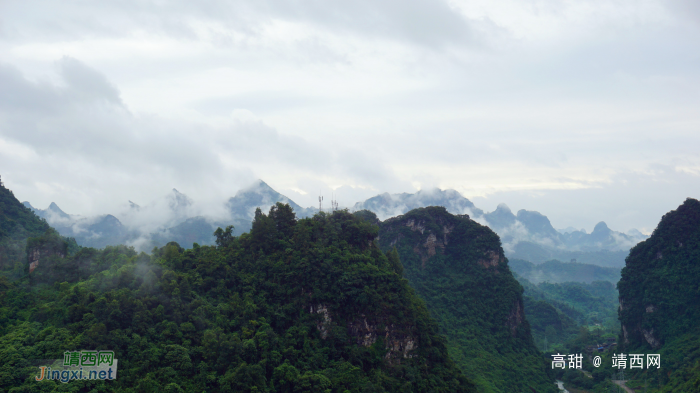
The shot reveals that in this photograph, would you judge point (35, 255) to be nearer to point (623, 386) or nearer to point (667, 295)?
point (623, 386)

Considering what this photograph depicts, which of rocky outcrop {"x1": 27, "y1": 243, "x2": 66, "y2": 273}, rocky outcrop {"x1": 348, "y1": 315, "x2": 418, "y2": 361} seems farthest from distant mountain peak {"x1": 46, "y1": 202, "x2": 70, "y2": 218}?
rocky outcrop {"x1": 348, "y1": 315, "x2": 418, "y2": 361}

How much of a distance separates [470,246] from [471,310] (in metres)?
10.5

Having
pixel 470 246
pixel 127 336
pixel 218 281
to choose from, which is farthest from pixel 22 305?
pixel 470 246

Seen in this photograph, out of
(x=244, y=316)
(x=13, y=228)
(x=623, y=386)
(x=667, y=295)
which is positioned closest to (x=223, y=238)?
(x=244, y=316)

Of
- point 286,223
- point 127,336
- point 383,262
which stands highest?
point 286,223

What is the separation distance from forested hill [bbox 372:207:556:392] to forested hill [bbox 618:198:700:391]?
41.6 ft

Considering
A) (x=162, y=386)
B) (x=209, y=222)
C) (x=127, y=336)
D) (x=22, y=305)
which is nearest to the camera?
(x=162, y=386)

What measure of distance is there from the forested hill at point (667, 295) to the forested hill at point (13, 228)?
2451 inches

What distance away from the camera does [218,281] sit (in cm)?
3575

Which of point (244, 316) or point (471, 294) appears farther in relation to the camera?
point (471, 294)

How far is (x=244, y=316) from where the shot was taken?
3266cm

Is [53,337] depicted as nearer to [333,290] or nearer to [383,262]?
[333,290]

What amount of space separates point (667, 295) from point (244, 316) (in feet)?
165

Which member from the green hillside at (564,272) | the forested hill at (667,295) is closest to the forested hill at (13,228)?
the forested hill at (667,295)
